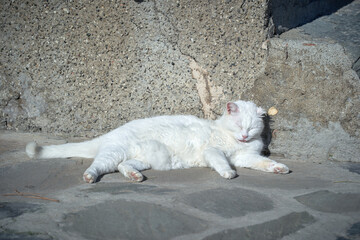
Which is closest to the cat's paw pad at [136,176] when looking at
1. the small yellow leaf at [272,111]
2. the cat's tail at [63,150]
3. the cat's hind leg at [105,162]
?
the cat's hind leg at [105,162]

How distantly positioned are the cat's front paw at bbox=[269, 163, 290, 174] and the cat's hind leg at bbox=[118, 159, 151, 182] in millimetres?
1170

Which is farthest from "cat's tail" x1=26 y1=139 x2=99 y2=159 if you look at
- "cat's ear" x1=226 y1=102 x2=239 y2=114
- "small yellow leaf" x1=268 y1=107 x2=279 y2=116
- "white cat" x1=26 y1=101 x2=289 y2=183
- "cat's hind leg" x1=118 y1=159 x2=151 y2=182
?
"small yellow leaf" x1=268 y1=107 x2=279 y2=116

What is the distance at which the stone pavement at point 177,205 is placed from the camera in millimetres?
1879

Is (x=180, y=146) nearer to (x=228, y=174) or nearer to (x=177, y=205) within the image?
(x=228, y=174)

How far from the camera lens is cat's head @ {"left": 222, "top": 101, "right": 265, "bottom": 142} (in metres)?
3.53

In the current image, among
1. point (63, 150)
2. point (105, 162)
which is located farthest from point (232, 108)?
point (63, 150)

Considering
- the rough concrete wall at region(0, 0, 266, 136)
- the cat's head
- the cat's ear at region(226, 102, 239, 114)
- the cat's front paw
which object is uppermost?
the rough concrete wall at region(0, 0, 266, 136)

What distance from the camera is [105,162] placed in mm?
2965

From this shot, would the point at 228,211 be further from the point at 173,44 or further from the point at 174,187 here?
the point at 173,44

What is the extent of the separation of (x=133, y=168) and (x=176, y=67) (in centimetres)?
142

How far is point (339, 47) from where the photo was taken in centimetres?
390

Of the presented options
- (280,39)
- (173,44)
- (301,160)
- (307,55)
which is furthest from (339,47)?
(173,44)

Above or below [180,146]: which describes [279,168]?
below

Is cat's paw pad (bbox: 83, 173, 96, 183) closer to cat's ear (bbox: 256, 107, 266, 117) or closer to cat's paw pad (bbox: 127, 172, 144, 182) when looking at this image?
cat's paw pad (bbox: 127, 172, 144, 182)
